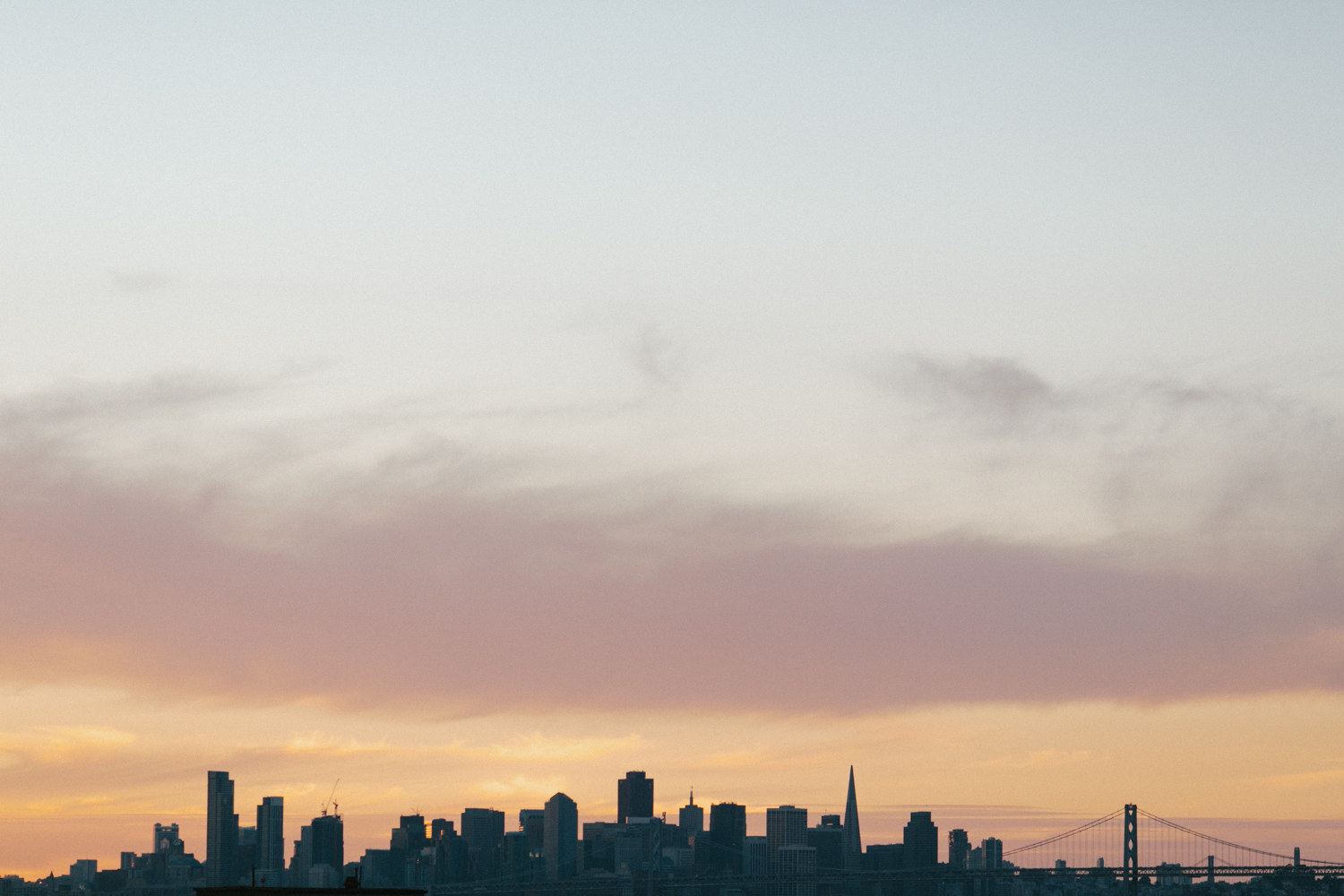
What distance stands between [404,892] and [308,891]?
4.01m

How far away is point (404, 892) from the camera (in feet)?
237

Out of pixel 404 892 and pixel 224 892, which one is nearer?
pixel 224 892

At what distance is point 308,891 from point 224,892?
409 cm

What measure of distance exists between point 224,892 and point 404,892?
799cm

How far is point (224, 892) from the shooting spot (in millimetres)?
66812

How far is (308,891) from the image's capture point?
70062mm
